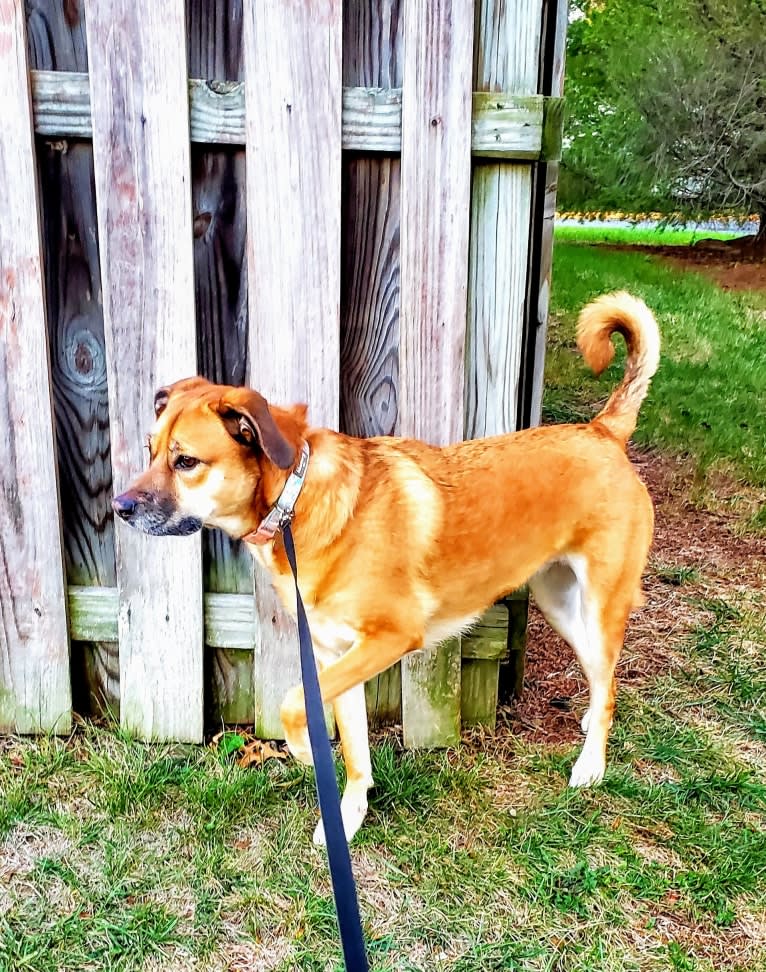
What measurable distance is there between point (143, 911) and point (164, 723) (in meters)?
0.88

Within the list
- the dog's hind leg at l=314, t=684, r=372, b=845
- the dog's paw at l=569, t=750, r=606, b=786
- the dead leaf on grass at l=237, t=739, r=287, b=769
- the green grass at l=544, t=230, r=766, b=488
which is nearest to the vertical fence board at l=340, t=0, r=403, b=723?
the dog's hind leg at l=314, t=684, r=372, b=845

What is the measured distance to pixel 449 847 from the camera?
2.96 meters

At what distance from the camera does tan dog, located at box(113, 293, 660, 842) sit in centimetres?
257

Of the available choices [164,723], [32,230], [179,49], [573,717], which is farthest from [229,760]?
[179,49]

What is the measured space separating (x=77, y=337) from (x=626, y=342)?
1991 millimetres

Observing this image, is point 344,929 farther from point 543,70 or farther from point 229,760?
point 543,70

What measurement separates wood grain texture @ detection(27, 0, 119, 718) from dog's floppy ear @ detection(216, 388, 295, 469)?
921 millimetres

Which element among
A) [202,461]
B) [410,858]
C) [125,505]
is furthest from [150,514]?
[410,858]

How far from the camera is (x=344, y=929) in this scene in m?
1.75

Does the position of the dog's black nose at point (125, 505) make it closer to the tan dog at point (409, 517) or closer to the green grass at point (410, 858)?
the tan dog at point (409, 517)

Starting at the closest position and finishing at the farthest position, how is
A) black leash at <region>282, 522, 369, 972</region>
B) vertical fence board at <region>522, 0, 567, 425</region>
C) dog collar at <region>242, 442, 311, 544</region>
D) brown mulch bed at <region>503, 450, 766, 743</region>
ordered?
black leash at <region>282, 522, 369, 972</region>, dog collar at <region>242, 442, 311, 544</region>, vertical fence board at <region>522, 0, 567, 425</region>, brown mulch bed at <region>503, 450, 766, 743</region>

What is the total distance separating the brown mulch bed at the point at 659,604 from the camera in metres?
3.77

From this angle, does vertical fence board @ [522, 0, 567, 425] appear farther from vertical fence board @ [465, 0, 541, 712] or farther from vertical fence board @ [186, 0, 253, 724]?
vertical fence board @ [186, 0, 253, 724]

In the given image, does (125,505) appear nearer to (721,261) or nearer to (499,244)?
(499,244)
